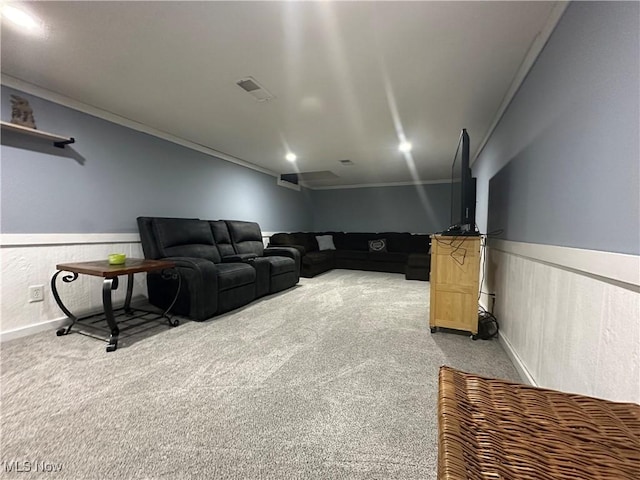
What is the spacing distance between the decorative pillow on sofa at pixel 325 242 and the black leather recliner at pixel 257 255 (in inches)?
74.9

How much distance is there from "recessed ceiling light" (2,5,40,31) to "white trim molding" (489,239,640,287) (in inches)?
122

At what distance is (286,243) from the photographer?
5070 mm

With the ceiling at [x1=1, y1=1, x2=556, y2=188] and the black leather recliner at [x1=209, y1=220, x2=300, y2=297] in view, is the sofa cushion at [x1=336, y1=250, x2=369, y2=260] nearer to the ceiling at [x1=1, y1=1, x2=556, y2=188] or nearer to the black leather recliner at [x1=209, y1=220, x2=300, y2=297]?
the black leather recliner at [x1=209, y1=220, x2=300, y2=297]

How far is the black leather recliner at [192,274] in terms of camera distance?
2.60m

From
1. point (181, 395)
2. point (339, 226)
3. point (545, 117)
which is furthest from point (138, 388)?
point (339, 226)

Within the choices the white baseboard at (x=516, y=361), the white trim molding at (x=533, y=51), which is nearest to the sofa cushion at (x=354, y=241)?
the white trim molding at (x=533, y=51)

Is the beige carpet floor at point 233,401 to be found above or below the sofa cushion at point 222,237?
below

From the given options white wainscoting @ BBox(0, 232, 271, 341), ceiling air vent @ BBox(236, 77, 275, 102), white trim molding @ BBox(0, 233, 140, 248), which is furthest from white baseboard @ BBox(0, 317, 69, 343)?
ceiling air vent @ BBox(236, 77, 275, 102)

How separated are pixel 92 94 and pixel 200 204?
5.61 feet

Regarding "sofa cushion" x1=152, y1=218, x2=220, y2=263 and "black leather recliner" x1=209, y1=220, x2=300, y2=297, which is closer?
"sofa cushion" x1=152, y1=218, x2=220, y2=263

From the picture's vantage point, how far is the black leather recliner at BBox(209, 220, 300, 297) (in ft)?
11.6

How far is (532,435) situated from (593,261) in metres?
0.83

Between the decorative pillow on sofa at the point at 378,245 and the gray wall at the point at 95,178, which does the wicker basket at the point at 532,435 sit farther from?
the decorative pillow on sofa at the point at 378,245

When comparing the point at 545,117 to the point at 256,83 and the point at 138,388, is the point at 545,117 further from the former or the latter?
Answer: the point at 138,388
